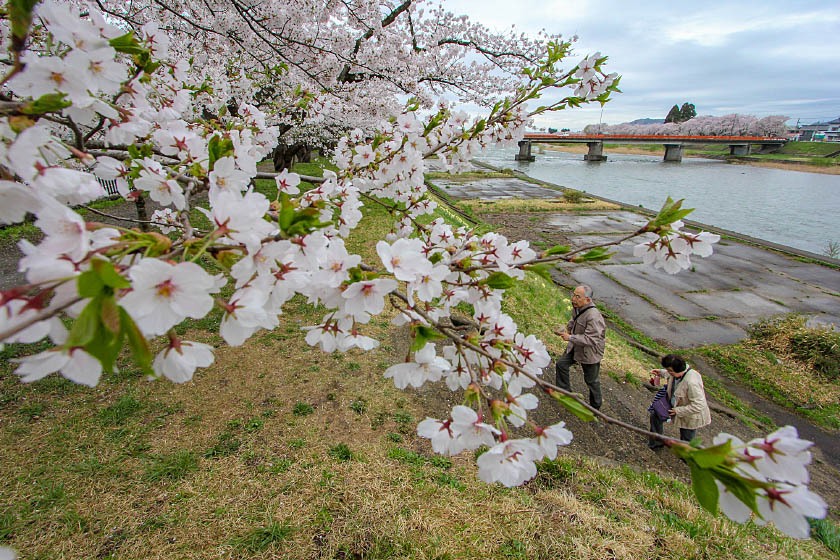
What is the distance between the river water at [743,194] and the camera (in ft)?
52.3

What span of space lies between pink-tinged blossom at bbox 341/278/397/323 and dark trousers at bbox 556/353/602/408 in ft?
12.9

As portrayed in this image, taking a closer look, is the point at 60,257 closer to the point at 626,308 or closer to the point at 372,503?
the point at 372,503

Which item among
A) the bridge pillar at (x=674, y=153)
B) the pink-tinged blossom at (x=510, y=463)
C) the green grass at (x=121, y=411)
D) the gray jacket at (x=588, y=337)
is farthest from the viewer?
the bridge pillar at (x=674, y=153)

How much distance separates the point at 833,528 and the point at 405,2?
10.3 m

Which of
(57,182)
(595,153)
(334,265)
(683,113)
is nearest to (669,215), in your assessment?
(334,265)

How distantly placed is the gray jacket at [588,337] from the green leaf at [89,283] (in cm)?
436

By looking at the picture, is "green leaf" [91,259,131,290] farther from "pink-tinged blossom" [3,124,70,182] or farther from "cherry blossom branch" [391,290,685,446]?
"cherry blossom branch" [391,290,685,446]

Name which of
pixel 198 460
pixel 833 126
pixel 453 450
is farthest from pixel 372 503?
pixel 833 126

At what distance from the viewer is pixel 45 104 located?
32.6 inches

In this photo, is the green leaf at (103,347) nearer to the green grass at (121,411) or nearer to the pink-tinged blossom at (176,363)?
the pink-tinged blossom at (176,363)

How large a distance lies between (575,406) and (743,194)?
3027 centimetres

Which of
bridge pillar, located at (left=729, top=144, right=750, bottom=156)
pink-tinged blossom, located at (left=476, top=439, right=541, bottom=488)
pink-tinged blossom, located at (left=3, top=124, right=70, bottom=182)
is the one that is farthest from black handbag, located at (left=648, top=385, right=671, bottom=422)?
bridge pillar, located at (left=729, top=144, right=750, bottom=156)

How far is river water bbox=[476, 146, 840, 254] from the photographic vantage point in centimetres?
1593

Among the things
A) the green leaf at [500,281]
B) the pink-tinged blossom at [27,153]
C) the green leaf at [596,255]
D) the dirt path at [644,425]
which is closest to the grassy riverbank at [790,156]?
the dirt path at [644,425]
